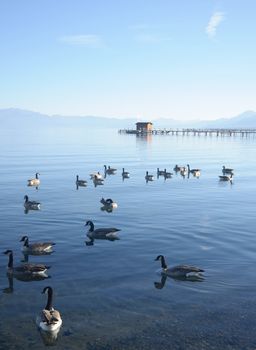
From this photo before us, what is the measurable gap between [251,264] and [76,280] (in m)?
11.4

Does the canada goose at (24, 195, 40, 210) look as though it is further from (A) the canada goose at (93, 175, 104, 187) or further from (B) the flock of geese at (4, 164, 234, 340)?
(A) the canada goose at (93, 175, 104, 187)

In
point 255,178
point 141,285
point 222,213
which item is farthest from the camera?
point 255,178

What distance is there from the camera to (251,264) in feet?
97.1

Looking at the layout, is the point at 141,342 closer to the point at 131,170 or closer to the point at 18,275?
the point at 18,275

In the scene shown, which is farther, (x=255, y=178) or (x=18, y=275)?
(x=255, y=178)

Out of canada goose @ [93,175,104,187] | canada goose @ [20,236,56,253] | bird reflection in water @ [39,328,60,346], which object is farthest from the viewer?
canada goose @ [93,175,104,187]

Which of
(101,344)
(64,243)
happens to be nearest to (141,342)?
(101,344)

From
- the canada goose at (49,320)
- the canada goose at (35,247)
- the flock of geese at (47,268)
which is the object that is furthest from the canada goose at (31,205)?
the canada goose at (49,320)

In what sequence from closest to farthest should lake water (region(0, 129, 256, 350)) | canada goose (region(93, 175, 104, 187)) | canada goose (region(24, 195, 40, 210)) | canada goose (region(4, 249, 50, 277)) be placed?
1. lake water (region(0, 129, 256, 350))
2. canada goose (region(4, 249, 50, 277))
3. canada goose (region(24, 195, 40, 210))
4. canada goose (region(93, 175, 104, 187))

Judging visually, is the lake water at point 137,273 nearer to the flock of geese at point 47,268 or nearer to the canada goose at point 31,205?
the flock of geese at point 47,268

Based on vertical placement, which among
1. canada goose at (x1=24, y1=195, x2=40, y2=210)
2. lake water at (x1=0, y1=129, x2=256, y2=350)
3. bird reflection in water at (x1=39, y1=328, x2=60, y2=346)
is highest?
canada goose at (x1=24, y1=195, x2=40, y2=210)

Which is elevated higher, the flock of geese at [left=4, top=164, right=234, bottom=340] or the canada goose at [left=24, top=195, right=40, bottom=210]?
the canada goose at [left=24, top=195, right=40, bottom=210]

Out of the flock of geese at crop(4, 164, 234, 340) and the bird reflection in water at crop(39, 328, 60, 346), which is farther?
the flock of geese at crop(4, 164, 234, 340)

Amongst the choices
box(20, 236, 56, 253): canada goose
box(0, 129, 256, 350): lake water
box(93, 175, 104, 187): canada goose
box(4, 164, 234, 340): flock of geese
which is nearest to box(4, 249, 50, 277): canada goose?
box(4, 164, 234, 340): flock of geese
